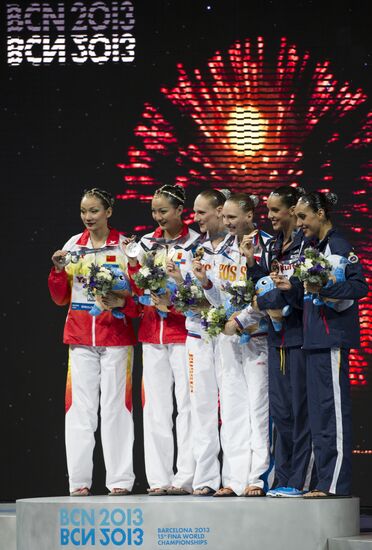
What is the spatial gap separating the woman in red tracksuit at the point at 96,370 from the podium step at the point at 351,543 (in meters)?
1.43

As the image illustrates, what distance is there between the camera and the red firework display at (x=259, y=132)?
26.2 feet

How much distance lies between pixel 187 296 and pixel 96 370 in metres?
0.80

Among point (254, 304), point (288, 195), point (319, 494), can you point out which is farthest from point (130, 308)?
point (319, 494)

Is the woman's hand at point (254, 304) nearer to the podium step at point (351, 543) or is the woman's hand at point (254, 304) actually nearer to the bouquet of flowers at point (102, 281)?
the bouquet of flowers at point (102, 281)

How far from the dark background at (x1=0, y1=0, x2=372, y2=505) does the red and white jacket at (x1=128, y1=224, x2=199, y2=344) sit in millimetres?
1449

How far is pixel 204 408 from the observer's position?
6395mm

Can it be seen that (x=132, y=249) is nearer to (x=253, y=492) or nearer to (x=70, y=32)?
(x=253, y=492)

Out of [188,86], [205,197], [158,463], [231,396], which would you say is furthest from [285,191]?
[188,86]

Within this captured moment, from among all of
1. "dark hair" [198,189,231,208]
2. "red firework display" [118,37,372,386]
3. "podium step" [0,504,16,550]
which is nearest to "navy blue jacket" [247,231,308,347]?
"dark hair" [198,189,231,208]

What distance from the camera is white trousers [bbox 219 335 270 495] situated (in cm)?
621

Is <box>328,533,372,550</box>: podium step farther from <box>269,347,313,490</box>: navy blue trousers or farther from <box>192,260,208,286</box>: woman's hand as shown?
<box>192,260,208,286</box>: woman's hand

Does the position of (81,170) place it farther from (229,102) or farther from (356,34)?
(356,34)

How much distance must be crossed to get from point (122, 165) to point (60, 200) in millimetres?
481

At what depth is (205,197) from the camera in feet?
21.6
